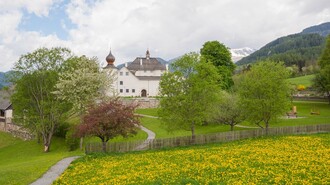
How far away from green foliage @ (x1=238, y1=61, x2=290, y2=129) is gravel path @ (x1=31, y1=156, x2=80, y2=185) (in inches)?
1021

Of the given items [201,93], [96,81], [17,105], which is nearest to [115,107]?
[201,93]

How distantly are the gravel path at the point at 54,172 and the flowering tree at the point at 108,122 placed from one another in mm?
3780

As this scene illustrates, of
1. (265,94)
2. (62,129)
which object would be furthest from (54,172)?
(265,94)

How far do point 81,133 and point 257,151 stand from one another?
1901cm

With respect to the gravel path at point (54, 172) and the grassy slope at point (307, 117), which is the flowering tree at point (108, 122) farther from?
the grassy slope at point (307, 117)

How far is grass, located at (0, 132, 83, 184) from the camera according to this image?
26763 millimetres

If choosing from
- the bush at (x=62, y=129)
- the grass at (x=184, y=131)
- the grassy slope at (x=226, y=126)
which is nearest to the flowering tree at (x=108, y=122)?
the grassy slope at (x=226, y=126)

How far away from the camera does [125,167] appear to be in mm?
27438

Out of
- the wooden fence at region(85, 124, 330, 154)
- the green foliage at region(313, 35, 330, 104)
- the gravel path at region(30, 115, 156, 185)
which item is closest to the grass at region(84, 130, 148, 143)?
the wooden fence at region(85, 124, 330, 154)

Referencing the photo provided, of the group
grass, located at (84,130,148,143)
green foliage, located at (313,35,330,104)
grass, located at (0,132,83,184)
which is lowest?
grass, located at (0,132,83,184)

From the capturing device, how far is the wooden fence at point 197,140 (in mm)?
37875

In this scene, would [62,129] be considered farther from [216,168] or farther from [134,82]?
[134,82]

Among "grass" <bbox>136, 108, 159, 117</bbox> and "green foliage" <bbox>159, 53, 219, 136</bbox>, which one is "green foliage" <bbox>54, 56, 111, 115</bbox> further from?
"grass" <bbox>136, 108, 159, 117</bbox>

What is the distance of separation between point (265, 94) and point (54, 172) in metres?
30.5
